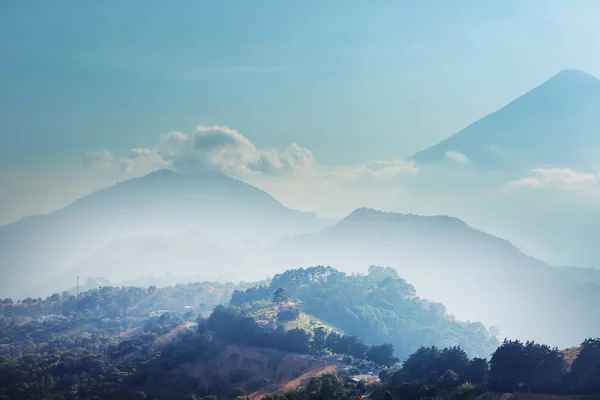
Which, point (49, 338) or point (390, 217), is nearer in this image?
point (49, 338)

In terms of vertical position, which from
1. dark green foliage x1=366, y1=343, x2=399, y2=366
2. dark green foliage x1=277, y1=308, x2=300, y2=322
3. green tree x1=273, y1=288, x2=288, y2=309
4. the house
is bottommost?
the house

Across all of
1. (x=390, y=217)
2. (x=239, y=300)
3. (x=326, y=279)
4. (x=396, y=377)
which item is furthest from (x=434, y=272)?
(x=396, y=377)

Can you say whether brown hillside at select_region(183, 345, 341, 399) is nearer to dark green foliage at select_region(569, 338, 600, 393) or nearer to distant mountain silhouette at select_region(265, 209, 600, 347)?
dark green foliage at select_region(569, 338, 600, 393)

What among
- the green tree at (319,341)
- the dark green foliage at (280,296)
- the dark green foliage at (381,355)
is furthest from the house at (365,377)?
the dark green foliage at (280,296)

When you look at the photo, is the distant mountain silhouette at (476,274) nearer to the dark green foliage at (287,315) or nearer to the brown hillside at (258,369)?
the dark green foliage at (287,315)

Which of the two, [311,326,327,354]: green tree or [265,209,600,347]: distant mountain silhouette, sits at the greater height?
[265,209,600,347]: distant mountain silhouette

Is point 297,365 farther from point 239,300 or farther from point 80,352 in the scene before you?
point 239,300

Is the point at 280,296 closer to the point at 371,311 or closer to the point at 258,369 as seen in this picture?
the point at 371,311

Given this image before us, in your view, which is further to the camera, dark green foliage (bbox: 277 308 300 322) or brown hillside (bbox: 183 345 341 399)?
dark green foliage (bbox: 277 308 300 322)

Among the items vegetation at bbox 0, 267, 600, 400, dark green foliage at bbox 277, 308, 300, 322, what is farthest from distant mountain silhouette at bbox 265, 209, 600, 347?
dark green foliage at bbox 277, 308, 300, 322
